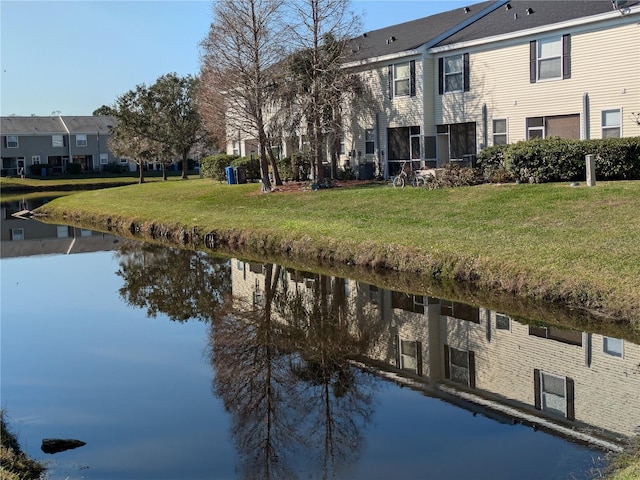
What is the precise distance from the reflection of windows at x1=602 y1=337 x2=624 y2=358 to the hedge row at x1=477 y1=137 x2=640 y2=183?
42.3 feet

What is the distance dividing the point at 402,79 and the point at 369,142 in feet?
11.6

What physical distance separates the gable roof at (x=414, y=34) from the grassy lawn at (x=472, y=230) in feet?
22.8

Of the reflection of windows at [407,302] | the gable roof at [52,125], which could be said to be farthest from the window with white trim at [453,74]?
the gable roof at [52,125]

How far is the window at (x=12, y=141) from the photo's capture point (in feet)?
263

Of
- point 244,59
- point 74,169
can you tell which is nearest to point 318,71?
point 244,59

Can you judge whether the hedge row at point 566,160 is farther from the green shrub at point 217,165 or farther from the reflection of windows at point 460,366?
the green shrub at point 217,165

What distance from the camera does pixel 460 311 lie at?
14586 mm

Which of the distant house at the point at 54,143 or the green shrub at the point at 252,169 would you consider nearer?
the green shrub at the point at 252,169

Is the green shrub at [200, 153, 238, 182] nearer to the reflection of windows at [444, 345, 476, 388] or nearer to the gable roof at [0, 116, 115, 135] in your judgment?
the reflection of windows at [444, 345, 476, 388]

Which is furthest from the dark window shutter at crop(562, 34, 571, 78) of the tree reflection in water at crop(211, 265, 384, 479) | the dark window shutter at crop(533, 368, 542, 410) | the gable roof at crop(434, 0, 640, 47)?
the dark window shutter at crop(533, 368, 542, 410)

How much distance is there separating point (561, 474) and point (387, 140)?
2753 cm

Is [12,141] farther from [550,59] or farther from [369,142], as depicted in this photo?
[550,59]

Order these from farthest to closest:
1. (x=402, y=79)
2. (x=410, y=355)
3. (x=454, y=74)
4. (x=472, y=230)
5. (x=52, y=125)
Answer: (x=52, y=125) < (x=402, y=79) < (x=454, y=74) < (x=472, y=230) < (x=410, y=355)

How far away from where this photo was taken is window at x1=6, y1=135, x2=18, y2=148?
8006 centimetres
